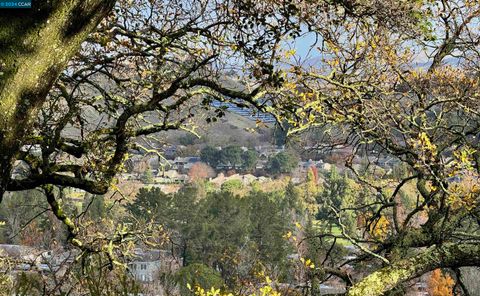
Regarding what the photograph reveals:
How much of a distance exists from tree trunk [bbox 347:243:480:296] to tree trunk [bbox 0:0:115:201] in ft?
8.01

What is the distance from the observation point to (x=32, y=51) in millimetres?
1543

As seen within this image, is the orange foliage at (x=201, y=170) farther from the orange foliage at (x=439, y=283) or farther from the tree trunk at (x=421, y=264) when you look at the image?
the tree trunk at (x=421, y=264)

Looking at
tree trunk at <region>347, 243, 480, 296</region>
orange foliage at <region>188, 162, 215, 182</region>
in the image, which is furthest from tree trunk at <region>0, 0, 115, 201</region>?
orange foliage at <region>188, 162, 215, 182</region>

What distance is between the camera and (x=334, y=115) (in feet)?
15.4

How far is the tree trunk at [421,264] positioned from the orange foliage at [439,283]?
31657 mm

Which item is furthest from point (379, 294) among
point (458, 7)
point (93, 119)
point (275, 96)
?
point (458, 7)

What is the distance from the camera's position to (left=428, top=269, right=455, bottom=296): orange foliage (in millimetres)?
33469

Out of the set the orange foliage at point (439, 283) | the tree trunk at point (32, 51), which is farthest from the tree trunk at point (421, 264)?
the orange foliage at point (439, 283)

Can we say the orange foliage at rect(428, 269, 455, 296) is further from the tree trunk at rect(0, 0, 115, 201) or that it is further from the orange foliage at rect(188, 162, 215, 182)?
the orange foliage at rect(188, 162, 215, 182)

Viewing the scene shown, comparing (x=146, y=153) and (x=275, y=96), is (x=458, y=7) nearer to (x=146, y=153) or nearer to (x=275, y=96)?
(x=275, y=96)

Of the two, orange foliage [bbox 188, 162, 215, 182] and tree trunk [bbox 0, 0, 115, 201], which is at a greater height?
orange foliage [bbox 188, 162, 215, 182]

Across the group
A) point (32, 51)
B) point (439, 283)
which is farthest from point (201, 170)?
point (32, 51)

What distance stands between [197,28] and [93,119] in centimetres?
217

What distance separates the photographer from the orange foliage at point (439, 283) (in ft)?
110
